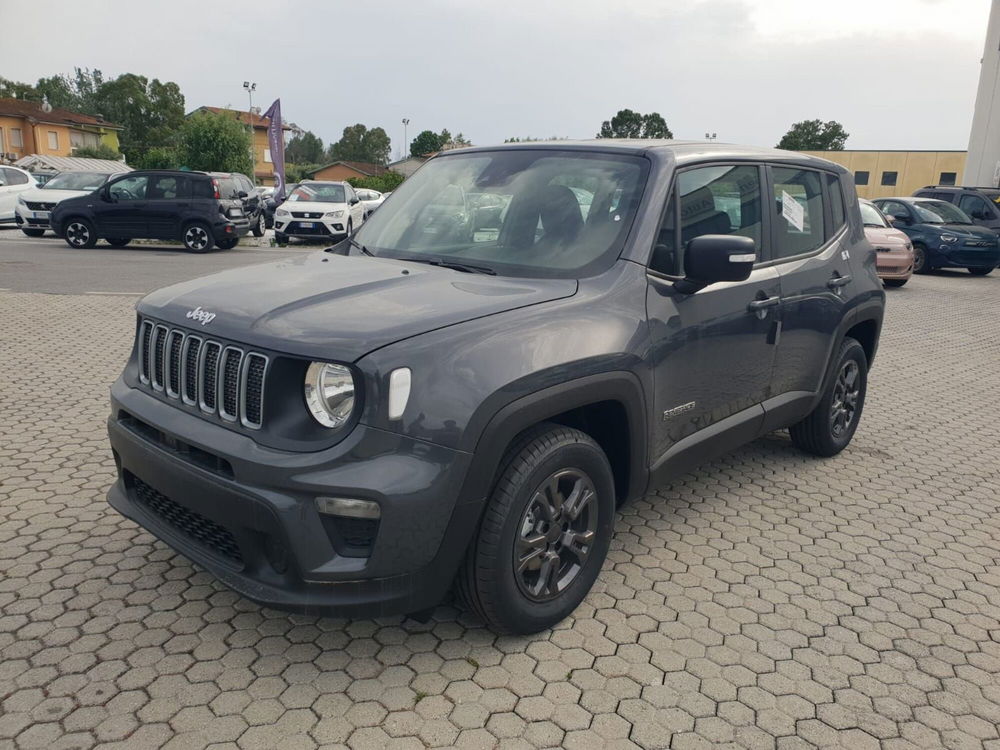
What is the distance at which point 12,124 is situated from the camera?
6397 cm

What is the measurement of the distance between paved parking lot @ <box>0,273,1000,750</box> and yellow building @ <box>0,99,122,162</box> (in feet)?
221

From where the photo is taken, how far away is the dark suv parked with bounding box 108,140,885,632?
2.49 meters

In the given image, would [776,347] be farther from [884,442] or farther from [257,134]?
[257,134]

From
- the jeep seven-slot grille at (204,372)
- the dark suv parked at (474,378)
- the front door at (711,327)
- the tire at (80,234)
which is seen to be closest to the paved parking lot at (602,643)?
the dark suv parked at (474,378)

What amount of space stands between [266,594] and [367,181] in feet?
187

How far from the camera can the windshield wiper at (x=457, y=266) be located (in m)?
3.36

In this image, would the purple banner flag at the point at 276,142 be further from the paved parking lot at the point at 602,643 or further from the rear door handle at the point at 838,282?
the rear door handle at the point at 838,282

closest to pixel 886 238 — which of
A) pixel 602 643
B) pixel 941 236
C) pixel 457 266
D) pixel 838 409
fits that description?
pixel 941 236

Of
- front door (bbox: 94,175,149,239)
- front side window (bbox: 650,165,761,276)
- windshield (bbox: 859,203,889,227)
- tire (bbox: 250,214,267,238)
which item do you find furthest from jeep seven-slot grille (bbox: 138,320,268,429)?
tire (bbox: 250,214,267,238)

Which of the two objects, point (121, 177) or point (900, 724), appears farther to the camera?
point (121, 177)

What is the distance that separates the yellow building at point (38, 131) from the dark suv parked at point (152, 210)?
51.0 metres

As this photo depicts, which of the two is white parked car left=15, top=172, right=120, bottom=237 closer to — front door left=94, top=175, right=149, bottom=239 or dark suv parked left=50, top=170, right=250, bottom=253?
dark suv parked left=50, top=170, right=250, bottom=253

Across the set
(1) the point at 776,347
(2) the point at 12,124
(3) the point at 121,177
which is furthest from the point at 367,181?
(1) the point at 776,347

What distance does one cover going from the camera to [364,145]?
127m
